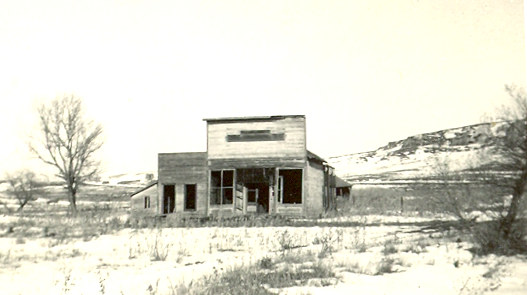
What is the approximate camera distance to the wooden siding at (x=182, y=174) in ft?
100

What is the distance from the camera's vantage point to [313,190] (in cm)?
2834

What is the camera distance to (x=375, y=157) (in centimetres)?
12288

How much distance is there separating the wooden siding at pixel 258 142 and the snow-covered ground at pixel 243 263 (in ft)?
34.0

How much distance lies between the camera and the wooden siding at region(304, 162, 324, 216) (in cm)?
2670

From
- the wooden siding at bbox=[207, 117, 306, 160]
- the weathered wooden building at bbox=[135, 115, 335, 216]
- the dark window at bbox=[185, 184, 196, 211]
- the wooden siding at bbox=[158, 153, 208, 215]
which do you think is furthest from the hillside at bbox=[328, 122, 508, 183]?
the wooden siding at bbox=[207, 117, 306, 160]

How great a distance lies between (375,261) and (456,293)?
2817 mm

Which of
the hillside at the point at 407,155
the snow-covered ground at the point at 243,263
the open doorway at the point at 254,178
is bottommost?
the snow-covered ground at the point at 243,263

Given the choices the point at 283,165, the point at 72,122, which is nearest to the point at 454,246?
the point at 283,165

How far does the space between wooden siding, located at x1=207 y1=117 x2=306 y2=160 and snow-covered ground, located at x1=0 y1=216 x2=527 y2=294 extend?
10.4m

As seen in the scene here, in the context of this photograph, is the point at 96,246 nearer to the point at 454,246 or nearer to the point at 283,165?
the point at 454,246

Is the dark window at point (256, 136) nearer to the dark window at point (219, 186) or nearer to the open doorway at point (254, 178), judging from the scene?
the open doorway at point (254, 178)

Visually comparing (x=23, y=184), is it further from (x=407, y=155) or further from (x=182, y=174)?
(x=407, y=155)

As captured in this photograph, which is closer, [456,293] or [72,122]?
[456,293]

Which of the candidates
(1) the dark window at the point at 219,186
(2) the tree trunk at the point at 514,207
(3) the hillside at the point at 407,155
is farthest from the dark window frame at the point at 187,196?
(3) the hillside at the point at 407,155
